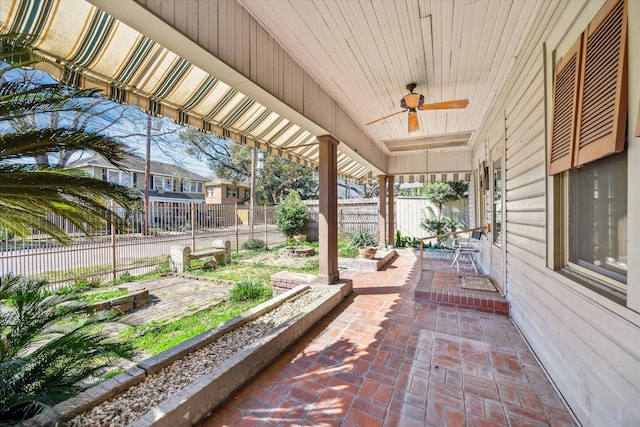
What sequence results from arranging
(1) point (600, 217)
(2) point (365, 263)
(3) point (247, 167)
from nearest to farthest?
(1) point (600, 217), (2) point (365, 263), (3) point (247, 167)

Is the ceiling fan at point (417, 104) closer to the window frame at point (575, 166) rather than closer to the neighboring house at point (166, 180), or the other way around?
the window frame at point (575, 166)

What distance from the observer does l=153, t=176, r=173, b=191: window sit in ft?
71.1

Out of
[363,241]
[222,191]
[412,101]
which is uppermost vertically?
[222,191]

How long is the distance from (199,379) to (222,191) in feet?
80.4

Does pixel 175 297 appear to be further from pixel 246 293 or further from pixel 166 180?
pixel 166 180

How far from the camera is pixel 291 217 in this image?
422 inches

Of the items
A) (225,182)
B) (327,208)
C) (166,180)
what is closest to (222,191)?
(225,182)

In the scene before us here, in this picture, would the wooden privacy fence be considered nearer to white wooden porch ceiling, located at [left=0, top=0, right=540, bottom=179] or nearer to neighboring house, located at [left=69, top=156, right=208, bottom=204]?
white wooden porch ceiling, located at [left=0, top=0, right=540, bottom=179]

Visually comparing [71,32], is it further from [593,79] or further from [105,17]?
[593,79]

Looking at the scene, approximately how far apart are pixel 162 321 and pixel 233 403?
7.76 ft

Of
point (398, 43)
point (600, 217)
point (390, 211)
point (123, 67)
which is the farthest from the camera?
point (390, 211)

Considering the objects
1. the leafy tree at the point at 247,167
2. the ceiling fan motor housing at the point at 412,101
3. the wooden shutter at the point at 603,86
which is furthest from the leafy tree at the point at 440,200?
the leafy tree at the point at 247,167

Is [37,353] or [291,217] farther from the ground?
[291,217]

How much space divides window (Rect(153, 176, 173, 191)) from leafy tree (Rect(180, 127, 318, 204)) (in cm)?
399
